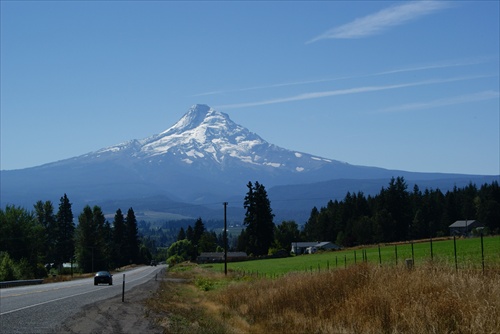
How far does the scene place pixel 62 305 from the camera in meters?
27.4

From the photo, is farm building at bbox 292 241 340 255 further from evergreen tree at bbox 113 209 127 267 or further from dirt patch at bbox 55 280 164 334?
dirt patch at bbox 55 280 164 334

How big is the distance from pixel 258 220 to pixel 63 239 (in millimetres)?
41658

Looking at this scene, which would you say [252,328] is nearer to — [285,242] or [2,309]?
[2,309]

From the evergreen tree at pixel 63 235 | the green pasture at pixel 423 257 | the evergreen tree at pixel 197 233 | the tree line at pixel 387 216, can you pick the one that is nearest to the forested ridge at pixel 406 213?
the tree line at pixel 387 216

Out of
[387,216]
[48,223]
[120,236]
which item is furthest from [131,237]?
[387,216]

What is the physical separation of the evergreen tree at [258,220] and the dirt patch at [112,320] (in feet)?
282

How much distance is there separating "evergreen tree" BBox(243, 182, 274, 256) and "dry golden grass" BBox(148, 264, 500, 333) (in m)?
88.0

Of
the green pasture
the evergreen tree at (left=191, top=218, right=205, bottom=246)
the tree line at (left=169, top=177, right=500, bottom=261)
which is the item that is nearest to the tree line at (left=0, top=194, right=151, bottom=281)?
the evergreen tree at (left=191, top=218, right=205, bottom=246)

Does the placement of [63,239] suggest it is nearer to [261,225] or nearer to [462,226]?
[261,225]

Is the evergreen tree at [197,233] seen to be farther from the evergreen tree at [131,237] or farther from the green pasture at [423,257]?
the green pasture at [423,257]

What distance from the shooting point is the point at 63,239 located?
130m

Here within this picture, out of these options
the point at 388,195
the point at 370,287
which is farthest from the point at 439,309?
the point at 388,195

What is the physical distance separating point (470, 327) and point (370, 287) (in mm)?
4924

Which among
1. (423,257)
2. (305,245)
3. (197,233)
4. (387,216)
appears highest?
(387,216)
